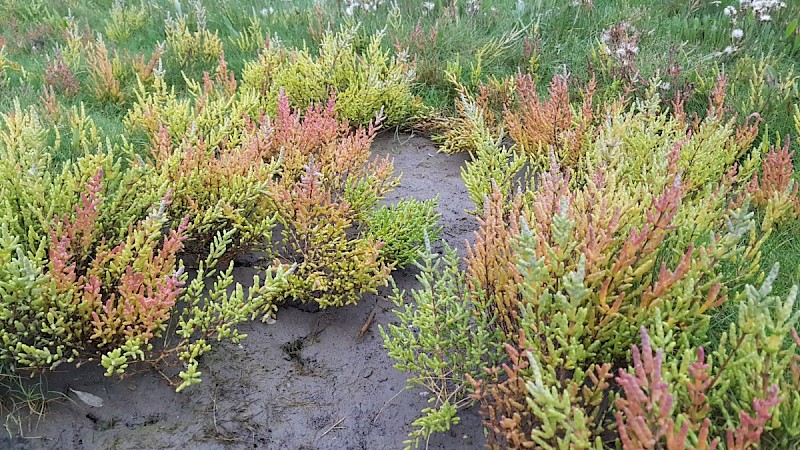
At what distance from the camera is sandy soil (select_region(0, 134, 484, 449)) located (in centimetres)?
258

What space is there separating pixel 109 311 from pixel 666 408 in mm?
2098

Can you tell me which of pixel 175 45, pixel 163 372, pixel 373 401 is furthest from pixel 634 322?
pixel 175 45

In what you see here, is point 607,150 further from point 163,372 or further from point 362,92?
point 163,372

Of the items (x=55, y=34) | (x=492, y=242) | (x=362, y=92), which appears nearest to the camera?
(x=492, y=242)

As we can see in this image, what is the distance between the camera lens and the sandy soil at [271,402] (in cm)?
258

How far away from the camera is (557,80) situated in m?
4.10

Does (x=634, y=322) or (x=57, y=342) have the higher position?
(x=634, y=322)

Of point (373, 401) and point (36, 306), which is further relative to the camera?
point (373, 401)

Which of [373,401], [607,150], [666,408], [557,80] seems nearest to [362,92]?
[557,80]

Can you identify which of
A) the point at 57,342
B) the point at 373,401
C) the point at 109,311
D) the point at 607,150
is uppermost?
the point at 607,150

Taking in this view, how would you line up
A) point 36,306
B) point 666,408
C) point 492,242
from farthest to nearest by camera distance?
1. point 492,242
2. point 36,306
3. point 666,408

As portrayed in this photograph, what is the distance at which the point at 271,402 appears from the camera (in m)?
2.78

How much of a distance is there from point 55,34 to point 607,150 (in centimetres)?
569

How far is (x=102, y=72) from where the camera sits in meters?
4.76
